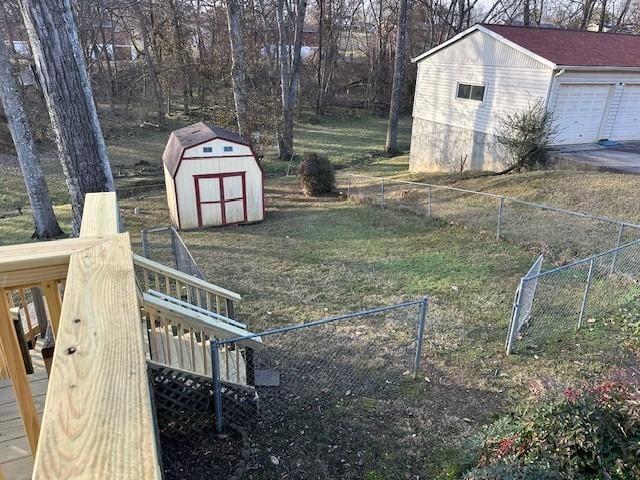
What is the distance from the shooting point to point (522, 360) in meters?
5.77

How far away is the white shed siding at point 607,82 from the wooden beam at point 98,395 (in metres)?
16.5

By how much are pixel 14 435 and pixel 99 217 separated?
1304 mm

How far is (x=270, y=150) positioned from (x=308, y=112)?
12597 mm

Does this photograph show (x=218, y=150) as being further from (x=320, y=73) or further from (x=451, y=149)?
(x=320, y=73)

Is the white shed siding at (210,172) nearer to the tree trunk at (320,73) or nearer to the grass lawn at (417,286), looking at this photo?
the grass lawn at (417,286)

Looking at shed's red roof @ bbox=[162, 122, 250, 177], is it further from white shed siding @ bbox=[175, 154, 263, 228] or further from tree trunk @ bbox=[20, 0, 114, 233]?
tree trunk @ bbox=[20, 0, 114, 233]

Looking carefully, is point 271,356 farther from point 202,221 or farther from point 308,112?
point 308,112

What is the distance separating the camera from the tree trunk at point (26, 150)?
10602 millimetres

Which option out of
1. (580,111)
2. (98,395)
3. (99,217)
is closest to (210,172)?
(99,217)

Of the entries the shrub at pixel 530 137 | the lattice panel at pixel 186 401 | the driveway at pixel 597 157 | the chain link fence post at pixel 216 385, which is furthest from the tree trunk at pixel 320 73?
the chain link fence post at pixel 216 385

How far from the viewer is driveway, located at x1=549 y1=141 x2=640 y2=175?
1348 cm

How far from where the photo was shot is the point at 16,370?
1.76m

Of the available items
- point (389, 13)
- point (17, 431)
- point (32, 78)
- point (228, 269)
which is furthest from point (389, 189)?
point (389, 13)

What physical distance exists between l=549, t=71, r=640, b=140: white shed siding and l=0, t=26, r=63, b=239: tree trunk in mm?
15326
